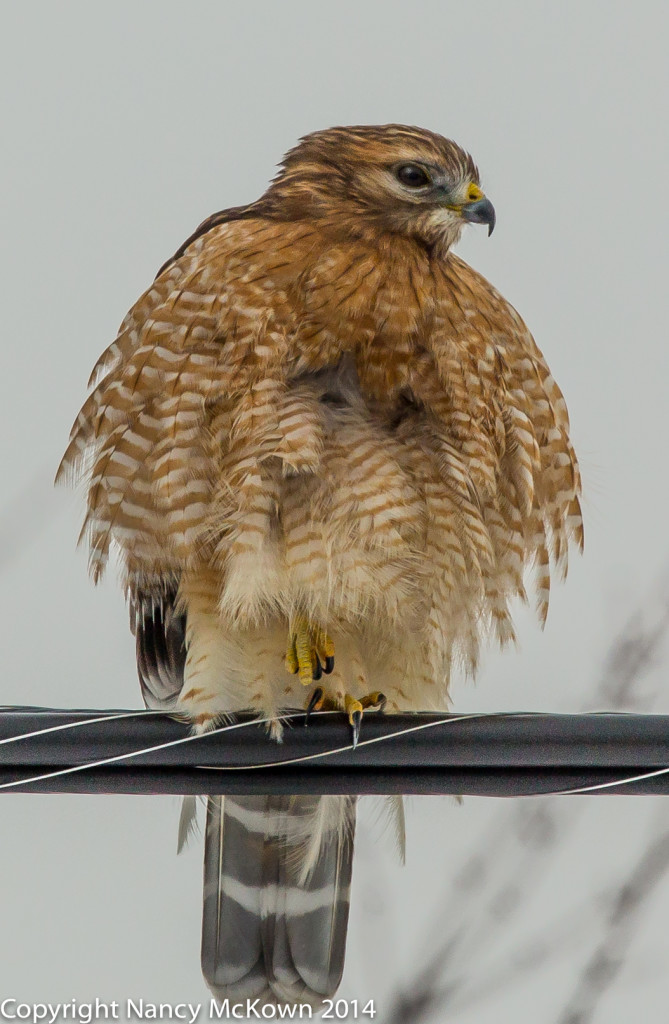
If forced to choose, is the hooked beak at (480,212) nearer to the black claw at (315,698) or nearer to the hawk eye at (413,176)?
the hawk eye at (413,176)

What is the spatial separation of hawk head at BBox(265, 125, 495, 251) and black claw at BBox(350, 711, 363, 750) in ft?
4.71

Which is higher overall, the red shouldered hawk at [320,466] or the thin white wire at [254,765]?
the red shouldered hawk at [320,466]

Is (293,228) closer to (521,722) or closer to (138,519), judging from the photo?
(138,519)

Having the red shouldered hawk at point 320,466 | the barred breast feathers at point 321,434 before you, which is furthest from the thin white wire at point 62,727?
the barred breast feathers at point 321,434

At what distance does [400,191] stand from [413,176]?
0.06 m

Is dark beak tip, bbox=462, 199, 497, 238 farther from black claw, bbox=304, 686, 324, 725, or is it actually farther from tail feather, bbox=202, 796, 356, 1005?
tail feather, bbox=202, 796, 356, 1005

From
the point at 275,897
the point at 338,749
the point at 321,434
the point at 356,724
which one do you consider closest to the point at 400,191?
the point at 321,434

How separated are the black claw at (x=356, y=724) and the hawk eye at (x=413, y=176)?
61.8 inches

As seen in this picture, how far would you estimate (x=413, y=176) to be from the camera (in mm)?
3682

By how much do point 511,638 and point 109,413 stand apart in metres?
1.32

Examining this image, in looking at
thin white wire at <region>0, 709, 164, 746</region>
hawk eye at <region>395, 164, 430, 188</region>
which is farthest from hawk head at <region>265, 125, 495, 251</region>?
thin white wire at <region>0, 709, 164, 746</region>

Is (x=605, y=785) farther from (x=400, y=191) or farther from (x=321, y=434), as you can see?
(x=400, y=191)

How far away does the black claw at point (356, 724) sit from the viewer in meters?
2.61

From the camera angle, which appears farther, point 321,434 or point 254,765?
point 321,434
